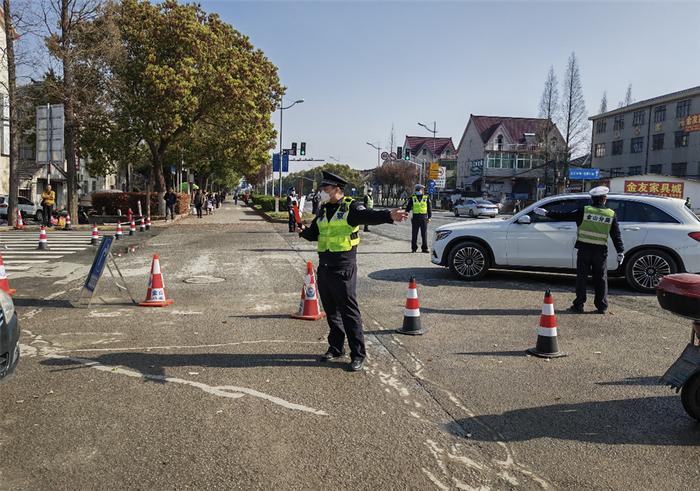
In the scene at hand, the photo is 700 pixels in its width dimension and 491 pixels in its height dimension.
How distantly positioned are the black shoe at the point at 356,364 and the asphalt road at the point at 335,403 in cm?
8

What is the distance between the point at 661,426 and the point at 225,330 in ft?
15.2

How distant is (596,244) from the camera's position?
8031mm

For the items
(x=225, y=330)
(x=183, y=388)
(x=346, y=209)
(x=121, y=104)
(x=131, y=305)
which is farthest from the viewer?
(x=121, y=104)

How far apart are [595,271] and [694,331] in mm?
3712

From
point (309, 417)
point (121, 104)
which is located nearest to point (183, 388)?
point (309, 417)

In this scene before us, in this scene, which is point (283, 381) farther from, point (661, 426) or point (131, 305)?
point (131, 305)

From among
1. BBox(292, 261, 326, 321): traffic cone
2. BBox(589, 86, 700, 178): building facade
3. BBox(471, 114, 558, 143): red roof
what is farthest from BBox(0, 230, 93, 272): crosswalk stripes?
BBox(471, 114, 558, 143): red roof

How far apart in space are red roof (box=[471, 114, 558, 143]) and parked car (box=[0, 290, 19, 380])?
259 ft

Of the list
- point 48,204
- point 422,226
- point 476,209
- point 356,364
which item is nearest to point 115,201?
point 48,204

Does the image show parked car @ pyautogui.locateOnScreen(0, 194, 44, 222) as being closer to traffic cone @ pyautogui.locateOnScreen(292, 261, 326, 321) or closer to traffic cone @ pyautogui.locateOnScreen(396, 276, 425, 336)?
traffic cone @ pyautogui.locateOnScreen(292, 261, 326, 321)

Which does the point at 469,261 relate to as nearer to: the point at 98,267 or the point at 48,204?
the point at 98,267

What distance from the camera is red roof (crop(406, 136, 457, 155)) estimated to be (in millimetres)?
105562

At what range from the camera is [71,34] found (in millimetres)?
24234

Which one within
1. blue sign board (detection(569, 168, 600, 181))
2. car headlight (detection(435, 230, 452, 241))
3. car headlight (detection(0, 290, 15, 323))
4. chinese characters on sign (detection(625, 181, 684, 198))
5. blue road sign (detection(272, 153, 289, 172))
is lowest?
car headlight (detection(0, 290, 15, 323))
